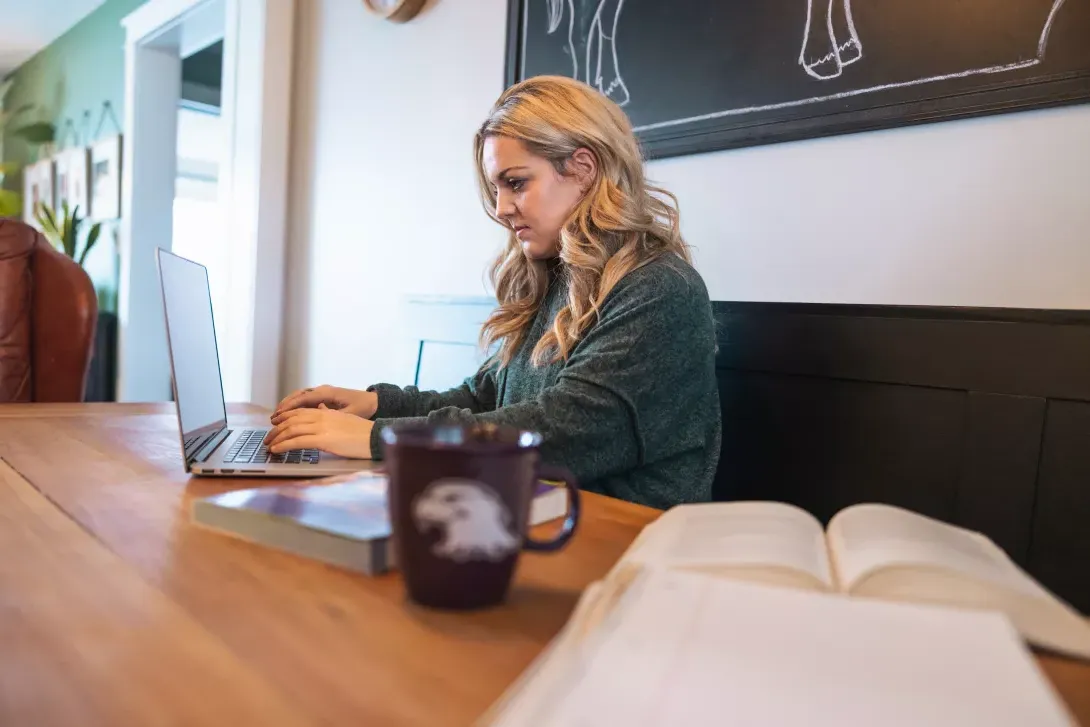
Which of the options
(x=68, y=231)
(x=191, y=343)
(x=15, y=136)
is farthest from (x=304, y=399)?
(x=15, y=136)

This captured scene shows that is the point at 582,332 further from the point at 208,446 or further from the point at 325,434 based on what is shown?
the point at 208,446

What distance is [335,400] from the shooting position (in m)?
1.15

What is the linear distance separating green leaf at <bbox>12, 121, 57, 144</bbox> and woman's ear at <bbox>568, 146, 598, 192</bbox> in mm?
4774

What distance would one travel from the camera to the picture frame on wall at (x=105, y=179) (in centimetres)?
377

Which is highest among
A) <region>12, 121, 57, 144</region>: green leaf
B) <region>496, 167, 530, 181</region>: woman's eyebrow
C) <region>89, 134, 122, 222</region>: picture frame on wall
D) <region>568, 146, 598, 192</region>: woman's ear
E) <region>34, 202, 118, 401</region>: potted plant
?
<region>12, 121, 57, 144</region>: green leaf

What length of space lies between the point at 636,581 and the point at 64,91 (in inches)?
213

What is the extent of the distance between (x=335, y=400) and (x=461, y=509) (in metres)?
0.80

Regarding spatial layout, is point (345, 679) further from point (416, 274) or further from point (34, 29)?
point (34, 29)

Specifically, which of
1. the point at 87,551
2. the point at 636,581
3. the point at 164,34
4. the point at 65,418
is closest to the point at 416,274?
the point at 65,418

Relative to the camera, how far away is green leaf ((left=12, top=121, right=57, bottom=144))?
4.70m

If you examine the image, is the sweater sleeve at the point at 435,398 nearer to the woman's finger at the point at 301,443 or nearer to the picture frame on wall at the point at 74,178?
the woman's finger at the point at 301,443

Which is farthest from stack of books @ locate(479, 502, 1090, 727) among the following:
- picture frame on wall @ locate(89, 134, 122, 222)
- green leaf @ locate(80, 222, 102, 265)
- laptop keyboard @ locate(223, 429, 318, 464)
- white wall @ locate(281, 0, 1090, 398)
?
green leaf @ locate(80, 222, 102, 265)

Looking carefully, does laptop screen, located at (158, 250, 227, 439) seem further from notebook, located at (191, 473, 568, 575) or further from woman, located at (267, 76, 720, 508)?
notebook, located at (191, 473, 568, 575)

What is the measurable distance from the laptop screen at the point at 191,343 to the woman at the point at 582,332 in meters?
0.10
